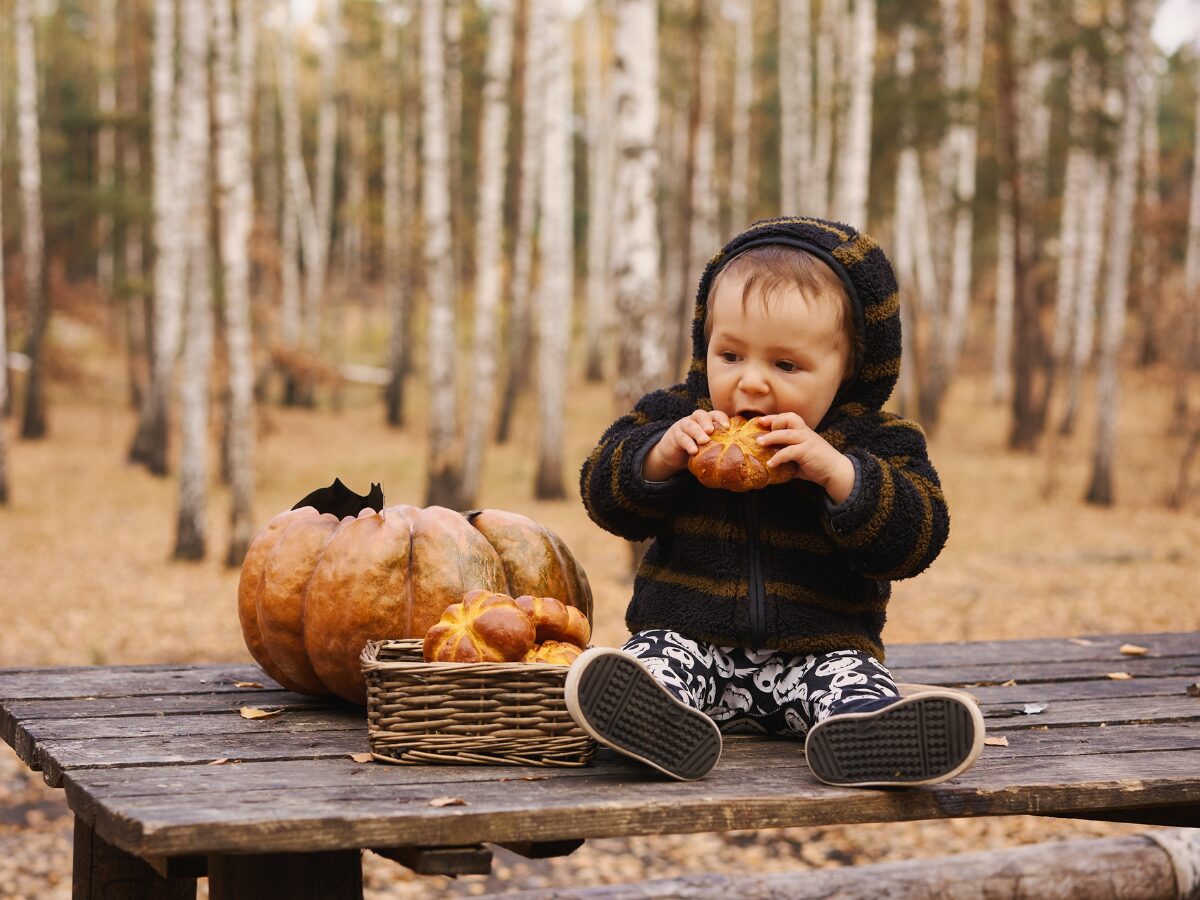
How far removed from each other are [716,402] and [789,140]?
2165 centimetres

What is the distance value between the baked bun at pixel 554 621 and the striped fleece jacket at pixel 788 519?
0.83 ft

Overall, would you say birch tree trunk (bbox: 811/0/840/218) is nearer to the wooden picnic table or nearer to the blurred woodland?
the blurred woodland

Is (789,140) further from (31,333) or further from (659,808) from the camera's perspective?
(659,808)

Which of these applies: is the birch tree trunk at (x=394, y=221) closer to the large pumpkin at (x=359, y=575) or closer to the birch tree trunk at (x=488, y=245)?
the birch tree trunk at (x=488, y=245)

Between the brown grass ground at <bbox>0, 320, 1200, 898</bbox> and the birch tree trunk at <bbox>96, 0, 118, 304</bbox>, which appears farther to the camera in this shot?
the birch tree trunk at <bbox>96, 0, 118, 304</bbox>

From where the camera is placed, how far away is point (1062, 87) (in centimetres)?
2698

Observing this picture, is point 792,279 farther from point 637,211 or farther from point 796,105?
point 796,105

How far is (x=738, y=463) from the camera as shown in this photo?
9.25 feet

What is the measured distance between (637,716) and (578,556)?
10600 millimetres

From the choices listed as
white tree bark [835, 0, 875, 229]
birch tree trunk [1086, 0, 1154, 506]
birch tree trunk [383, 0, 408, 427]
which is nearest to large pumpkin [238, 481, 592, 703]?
white tree bark [835, 0, 875, 229]

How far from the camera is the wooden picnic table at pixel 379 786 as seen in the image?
2.21 metres

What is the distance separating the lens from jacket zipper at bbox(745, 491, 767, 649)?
304 centimetres

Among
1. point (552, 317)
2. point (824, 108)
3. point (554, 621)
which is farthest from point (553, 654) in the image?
point (824, 108)

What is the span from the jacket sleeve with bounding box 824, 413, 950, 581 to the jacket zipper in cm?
19
